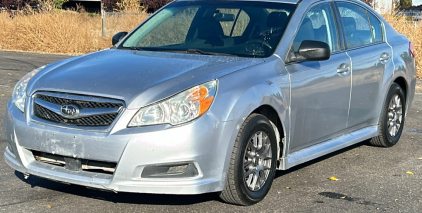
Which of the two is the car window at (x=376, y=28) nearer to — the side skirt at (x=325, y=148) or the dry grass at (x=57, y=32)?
the side skirt at (x=325, y=148)

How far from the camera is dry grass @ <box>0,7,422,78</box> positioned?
2156cm

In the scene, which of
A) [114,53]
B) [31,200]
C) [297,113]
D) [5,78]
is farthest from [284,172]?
Answer: [5,78]

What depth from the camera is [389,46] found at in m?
7.36

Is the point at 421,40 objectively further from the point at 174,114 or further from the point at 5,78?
the point at 174,114

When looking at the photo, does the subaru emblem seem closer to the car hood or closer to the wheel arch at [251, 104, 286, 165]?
the car hood

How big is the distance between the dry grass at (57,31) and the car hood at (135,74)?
53.0 feet

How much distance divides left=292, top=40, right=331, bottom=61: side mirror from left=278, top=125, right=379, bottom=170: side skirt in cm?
82

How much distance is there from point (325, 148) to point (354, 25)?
147cm

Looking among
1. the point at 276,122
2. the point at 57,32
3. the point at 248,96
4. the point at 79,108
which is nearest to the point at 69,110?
the point at 79,108

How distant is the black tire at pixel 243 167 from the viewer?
4980 millimetres

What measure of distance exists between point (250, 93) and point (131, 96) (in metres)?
0.91

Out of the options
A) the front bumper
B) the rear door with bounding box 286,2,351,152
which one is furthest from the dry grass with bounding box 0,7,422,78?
the front bumper

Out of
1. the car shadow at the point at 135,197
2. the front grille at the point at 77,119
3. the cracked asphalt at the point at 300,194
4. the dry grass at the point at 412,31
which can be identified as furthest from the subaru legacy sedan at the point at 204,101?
the dry grass at the point at 412,31

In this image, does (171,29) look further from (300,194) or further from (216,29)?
(300,194)
